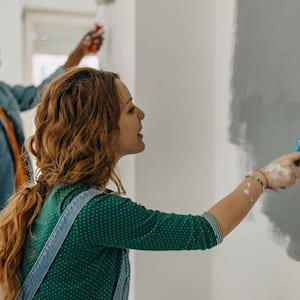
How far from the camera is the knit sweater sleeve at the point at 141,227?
94 centimetres

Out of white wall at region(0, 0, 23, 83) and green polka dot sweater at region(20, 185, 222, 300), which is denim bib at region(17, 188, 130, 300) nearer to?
green polka dot sweater at region(20, 185, 222, 300)

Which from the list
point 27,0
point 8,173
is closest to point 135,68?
point 8,173

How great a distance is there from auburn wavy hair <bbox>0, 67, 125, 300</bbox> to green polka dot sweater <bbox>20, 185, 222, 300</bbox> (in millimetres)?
26

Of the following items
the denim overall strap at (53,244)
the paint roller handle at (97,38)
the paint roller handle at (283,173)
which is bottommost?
the denim overall strap at (53,244)

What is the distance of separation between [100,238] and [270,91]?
57cm

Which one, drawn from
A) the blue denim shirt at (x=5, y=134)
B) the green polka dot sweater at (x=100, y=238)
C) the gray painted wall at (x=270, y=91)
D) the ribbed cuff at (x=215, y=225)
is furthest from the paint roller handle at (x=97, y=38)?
the ribbed cuff at (x=215, y=225)

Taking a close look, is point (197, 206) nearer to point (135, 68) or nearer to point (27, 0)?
point (135, 68)

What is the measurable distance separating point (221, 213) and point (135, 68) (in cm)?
64

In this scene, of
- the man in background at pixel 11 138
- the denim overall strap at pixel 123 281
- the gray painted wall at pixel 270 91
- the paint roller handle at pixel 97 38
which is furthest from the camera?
the man in background at pixel 11 138

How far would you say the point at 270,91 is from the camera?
125 cm

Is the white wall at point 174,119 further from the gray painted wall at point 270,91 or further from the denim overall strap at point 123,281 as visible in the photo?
the denim overall strap at point 123,281

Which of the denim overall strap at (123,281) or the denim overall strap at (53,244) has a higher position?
the denim overall strap at (53,244)

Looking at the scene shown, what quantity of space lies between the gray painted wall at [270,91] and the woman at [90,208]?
21 cm

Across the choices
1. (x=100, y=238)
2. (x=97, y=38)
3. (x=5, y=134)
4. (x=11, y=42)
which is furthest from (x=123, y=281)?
(x=11, y=42)
